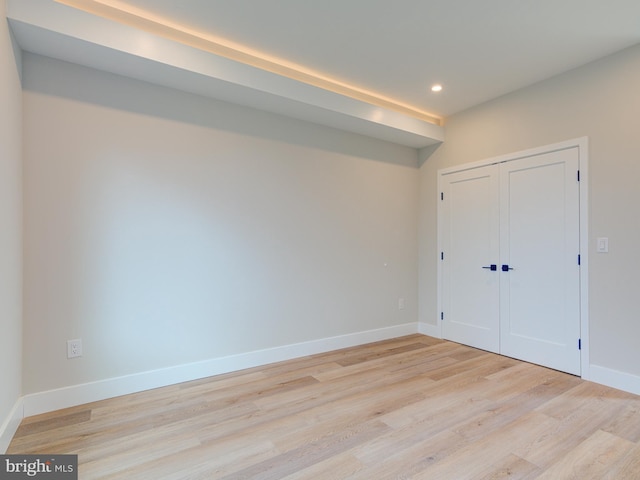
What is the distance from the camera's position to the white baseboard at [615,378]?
260 cm

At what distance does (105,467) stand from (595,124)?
4.27 metres

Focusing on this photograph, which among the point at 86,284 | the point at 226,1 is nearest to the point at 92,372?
the point at 86,284

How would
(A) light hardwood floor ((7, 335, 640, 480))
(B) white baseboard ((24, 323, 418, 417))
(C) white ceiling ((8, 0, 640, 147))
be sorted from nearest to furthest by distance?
(A) light hardwood floor ((7, 335, 640, 480)) → (C) white ceiling ((8, 0, 640, 147)) → (B) white baseboard ((24, 323, 418, 417))

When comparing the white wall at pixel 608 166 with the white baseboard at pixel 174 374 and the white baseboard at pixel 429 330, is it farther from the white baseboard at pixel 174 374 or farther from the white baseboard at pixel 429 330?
the white baseboard at pixel 174 374

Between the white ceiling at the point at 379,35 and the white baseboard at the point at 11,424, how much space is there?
2.33m

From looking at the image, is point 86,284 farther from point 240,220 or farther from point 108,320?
point 240,220

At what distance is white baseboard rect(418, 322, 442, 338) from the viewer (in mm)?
4203

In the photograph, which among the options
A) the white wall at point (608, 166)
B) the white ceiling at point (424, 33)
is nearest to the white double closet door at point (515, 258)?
the white wall at point (608, 166)

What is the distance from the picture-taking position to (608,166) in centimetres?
278

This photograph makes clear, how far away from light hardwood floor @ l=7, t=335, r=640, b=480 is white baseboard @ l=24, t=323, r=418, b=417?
0.08 metres

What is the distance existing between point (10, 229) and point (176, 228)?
104 cm

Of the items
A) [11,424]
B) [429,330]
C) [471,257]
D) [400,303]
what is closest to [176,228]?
[11,424]

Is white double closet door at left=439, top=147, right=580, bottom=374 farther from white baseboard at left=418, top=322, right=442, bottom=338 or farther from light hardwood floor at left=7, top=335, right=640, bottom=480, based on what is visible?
light hardwood floor at left=7, top=335, right=640, bottom=480

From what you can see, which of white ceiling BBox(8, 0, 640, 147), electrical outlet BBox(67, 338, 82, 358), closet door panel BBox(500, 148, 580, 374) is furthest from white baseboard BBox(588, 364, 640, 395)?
electrical outlet BBox(67, 338, 82, 358)
